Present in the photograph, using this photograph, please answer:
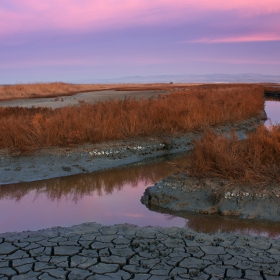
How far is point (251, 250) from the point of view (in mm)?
5090

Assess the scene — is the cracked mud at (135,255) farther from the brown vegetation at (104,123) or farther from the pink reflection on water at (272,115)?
the pink reflection on water at (272,115)

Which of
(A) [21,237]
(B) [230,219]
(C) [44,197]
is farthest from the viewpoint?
(C) [44,197]

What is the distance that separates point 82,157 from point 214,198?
5.09 meters

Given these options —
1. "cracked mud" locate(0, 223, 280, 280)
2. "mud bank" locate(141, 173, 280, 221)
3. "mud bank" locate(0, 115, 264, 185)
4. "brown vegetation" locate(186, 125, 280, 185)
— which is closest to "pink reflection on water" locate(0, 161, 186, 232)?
"mud bank" locate(141, 173, 280, 221)

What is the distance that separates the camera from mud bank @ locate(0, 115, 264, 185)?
10.5 metres

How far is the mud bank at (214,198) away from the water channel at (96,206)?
0.21 meters

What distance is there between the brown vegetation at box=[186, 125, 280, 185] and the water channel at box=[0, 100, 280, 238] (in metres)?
0.71

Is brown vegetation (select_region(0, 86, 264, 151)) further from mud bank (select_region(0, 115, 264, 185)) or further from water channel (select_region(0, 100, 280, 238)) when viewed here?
water channel (select_region(0, 100, 280, 238))

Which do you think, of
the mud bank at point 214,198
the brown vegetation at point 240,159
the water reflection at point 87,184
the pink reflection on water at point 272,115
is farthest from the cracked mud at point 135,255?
the pink reflection on water at point 272,115

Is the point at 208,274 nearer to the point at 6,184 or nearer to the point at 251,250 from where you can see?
the point at 251,250

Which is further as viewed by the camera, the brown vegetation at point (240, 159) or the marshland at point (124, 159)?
the brown vegetation at point (240, 159)

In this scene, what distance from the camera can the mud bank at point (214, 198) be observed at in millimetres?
7270

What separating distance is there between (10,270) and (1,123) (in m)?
9.17

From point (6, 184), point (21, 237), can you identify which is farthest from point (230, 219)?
point (6, 184)
